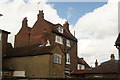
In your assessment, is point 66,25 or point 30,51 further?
point 66,25

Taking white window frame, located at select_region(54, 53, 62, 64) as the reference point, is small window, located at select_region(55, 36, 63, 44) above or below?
above

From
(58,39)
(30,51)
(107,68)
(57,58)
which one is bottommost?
(107,68)


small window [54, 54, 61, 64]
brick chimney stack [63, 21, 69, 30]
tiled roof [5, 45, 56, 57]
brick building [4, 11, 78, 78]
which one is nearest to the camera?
tiled roof [5, 45, 56, 57]

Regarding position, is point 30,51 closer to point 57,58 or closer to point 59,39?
point 57,58

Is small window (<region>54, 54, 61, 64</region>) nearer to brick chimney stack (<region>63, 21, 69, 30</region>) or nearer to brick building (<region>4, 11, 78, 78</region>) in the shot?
brick building (<region>4, 11, 78, 78</region>)

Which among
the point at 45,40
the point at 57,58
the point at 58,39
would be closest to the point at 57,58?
the point at 57,58

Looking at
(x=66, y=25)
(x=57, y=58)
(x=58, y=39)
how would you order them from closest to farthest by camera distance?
(x=57, y=58) → (x=58, y=39) → (x=66, y=25)

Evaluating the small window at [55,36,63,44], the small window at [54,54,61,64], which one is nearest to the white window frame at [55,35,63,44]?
the small window at [55,36,63,44]

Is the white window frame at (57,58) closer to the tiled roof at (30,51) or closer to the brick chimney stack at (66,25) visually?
the tiled roof at (30,51)

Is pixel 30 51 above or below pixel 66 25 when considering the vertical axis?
below

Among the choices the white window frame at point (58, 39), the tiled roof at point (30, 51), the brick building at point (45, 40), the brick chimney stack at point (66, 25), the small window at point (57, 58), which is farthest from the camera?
the brick chimney stack at point (66, 25)

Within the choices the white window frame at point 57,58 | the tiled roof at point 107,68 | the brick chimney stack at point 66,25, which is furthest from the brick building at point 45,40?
the tiled roof at point 107,68

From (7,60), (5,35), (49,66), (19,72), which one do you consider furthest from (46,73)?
(5,35)

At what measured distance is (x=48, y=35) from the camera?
1633 inches
